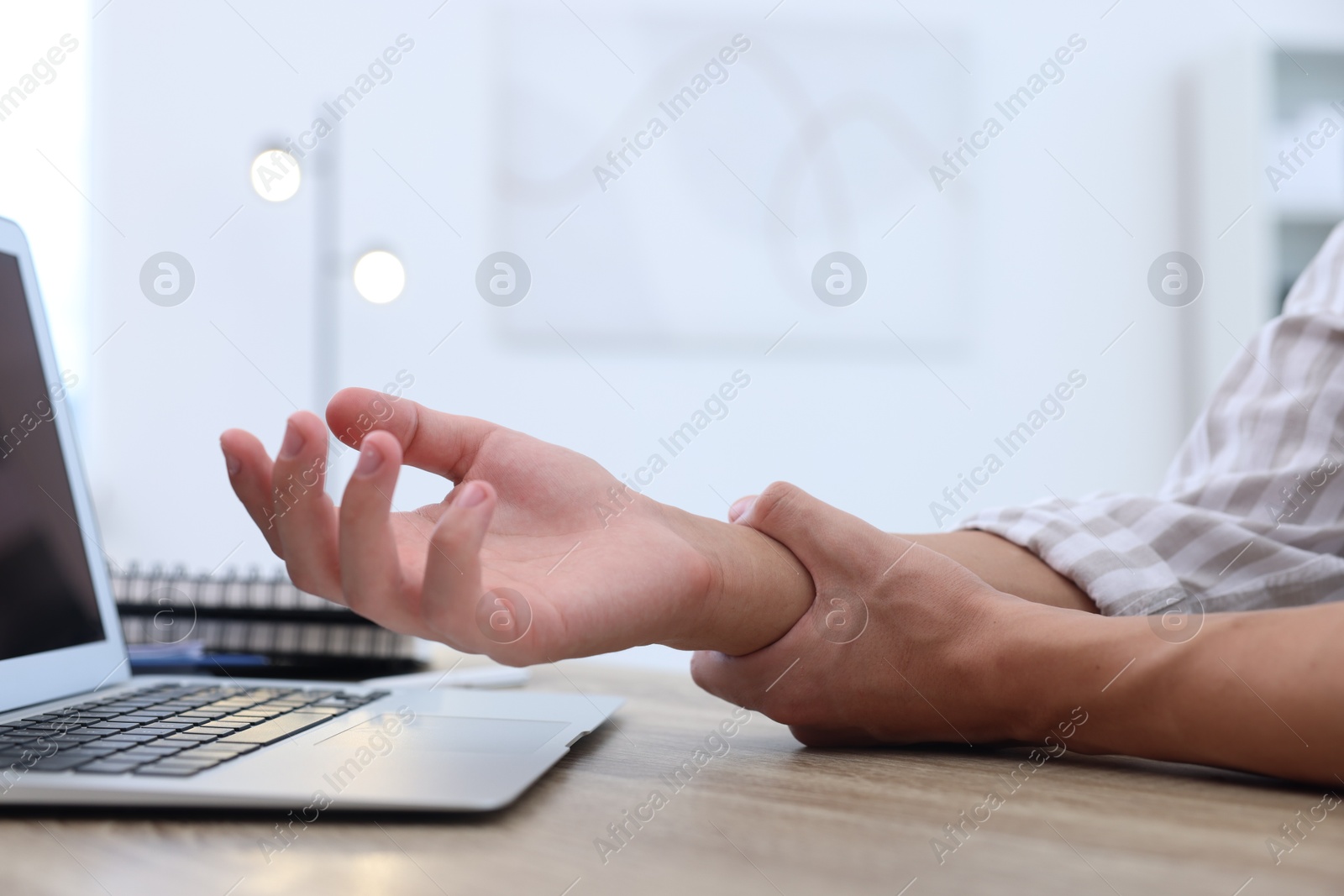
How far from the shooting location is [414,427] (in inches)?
25.4

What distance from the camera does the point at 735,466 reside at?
8.66ft

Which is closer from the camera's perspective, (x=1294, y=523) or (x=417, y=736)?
(x=417, y=736)

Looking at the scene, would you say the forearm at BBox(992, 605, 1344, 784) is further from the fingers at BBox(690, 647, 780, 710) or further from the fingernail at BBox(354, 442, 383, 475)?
the fingernail at BBox(354, 442, 383, 475)

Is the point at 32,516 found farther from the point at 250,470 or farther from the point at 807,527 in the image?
the point at 807,527

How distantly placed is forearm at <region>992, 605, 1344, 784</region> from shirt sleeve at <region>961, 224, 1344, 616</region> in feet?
0.69

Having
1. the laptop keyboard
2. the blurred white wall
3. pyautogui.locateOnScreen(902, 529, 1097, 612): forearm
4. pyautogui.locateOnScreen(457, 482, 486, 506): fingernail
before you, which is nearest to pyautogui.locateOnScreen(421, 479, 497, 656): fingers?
pyautogui.locateOnScreen(457, 482, 486, 506): fingernail

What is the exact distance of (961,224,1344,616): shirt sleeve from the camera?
76cm

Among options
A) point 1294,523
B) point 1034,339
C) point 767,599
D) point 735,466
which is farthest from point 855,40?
point 767,599

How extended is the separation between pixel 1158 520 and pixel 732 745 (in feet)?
1.43

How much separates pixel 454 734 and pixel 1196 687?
0.40 metres

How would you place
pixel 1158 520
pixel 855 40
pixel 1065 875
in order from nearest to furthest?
pixel 1065 875
pixel 1158 520
pixel 855 40

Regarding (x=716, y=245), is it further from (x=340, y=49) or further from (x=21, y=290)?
(x=21, y=290)

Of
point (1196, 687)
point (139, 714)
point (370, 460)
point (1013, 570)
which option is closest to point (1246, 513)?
point (1013, 570)

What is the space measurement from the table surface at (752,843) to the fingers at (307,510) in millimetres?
147
